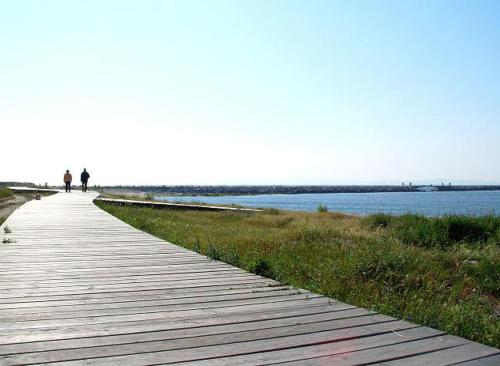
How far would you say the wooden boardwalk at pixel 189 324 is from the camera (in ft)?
10.3

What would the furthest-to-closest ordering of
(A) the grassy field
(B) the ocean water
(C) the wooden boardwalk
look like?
(B) the ocean water
(A) the grassy field
(C) the wooden boardwalk

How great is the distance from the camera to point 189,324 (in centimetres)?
387

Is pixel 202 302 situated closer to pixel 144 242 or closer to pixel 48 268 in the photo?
pixel 48 268

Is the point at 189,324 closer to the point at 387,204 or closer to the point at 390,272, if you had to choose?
the point at 390,272

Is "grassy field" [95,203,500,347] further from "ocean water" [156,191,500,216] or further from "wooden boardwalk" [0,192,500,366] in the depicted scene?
"ocean water" [156,191,500,216]

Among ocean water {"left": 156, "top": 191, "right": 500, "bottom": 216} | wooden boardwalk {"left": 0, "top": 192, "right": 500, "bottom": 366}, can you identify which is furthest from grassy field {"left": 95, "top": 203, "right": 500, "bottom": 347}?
ocean water {"left": 156, "top": 191, "right": 500, "bottom": 216}

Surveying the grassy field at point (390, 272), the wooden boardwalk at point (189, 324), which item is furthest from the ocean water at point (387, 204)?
the wooden boardwalk at point (189, 324)

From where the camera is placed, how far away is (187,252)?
8.27 metres

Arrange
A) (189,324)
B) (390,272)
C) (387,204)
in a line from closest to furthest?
(189,324), (390,272), (387,204)

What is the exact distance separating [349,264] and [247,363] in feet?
20.0

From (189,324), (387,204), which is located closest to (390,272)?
(189,324)

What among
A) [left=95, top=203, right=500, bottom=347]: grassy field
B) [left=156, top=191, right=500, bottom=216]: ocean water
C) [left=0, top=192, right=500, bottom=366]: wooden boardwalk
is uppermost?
[left=0, top=192, right=500, bottom=366]: wooden boardwalk

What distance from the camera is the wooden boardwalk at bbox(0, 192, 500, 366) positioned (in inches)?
123

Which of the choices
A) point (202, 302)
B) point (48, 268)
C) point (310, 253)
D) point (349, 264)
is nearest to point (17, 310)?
point (202, 302)
